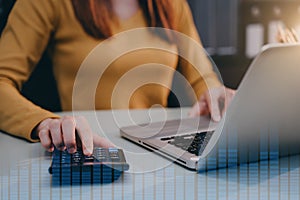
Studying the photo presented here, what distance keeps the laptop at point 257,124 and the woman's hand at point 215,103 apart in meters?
0.27

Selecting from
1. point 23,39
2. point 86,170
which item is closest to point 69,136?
point 86,170

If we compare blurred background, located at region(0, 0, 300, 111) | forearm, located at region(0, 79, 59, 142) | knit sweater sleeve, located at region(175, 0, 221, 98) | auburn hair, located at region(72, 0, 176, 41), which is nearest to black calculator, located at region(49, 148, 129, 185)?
forearm, located at region(0, 79, 59, 142)

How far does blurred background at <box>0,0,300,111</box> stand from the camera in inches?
90.3

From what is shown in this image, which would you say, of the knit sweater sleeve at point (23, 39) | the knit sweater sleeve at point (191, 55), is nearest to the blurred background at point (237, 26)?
the knit sweater sleeve at point (191, 55)

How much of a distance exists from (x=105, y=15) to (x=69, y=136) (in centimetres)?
100

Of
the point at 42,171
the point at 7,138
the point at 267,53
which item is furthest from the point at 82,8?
the point at 267,53

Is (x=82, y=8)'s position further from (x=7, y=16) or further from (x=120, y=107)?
(x=120, y=107)

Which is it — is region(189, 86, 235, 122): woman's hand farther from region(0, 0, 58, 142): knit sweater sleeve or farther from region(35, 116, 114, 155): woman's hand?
region(0, 0, 58, 142): knit sweater sleeve

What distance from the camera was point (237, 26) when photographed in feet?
7.84

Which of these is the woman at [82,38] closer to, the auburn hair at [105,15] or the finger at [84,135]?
the auburn hair at [105,15]

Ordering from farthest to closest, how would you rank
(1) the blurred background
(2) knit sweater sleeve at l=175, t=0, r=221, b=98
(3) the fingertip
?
(1) the blurred background
(2) knit sweater sleeve at l=175, t=0, r=221, b=98
(3) the fingertip

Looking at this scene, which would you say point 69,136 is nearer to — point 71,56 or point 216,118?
point 216,118

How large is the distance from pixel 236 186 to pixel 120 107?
3.50 ft

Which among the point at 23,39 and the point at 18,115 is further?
the point at 23,39
